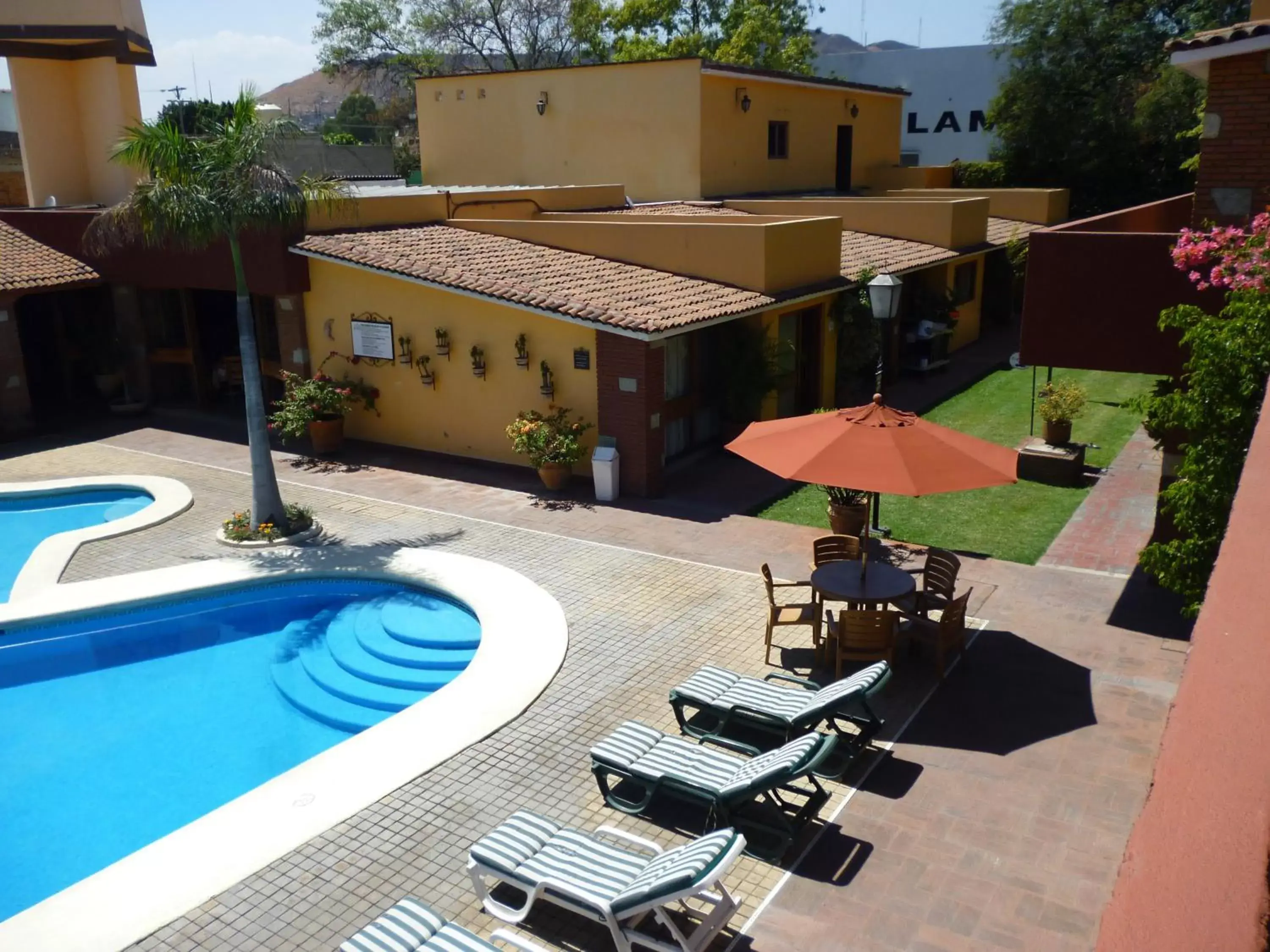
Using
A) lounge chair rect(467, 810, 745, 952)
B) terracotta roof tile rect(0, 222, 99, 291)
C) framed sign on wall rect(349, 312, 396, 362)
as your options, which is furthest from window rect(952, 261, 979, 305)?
lounge chair rect(467, 810, 745, 952)

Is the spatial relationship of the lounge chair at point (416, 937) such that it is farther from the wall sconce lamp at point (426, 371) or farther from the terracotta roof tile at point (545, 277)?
the wall sconce lamp at point (426, 371)

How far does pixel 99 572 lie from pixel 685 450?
362 inches

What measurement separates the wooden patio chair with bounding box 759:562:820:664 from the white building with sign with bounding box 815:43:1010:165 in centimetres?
4154

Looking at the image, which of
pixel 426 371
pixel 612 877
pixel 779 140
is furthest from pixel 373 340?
pixel 779 140

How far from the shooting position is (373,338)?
18.8 meters

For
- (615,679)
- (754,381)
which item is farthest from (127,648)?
(754,381)

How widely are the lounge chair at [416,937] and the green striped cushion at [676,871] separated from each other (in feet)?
2.32

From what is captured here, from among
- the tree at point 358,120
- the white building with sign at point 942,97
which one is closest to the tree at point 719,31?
the white building with sign at point 942,97

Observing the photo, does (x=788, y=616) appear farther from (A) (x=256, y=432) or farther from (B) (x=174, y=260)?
(B) (x=174, y=260)

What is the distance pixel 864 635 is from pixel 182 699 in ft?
23.3

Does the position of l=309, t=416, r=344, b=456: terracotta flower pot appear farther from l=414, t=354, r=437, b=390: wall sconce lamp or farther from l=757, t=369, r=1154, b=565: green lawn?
l=757, t=369, r=1154, b=565: green lawn

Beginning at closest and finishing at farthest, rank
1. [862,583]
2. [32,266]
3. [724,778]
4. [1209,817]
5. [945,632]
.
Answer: [1209,817]
[724,778]
[945,632]
[862,583]
[32,266]

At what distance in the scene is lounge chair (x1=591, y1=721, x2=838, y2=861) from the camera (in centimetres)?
761

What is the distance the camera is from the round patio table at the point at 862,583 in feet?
34.1
